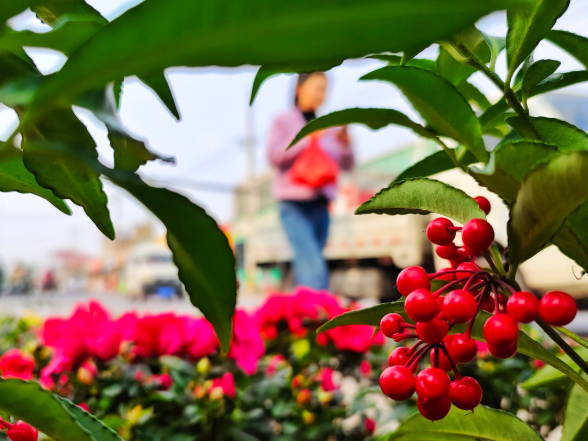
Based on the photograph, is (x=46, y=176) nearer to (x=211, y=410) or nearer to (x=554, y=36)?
(x=554, y=36)

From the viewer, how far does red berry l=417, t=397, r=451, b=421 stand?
0.46m

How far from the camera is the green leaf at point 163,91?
1.43 ft

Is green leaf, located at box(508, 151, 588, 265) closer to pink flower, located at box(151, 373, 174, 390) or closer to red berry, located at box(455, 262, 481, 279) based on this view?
red berry, located at box(455, 262, 481, 279)

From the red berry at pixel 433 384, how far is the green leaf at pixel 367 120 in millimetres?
185

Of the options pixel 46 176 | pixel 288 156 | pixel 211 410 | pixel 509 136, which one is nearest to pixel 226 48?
pixel 46 176

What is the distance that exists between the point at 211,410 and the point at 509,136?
746mm

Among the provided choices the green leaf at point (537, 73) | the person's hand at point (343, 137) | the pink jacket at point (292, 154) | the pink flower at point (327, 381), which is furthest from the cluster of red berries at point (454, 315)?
the person's hand at point (343, 137)

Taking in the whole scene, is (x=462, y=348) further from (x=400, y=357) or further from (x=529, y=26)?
(x=529, y=26)

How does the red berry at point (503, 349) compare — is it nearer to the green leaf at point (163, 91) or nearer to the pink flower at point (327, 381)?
the green leaf at point (163, 91)

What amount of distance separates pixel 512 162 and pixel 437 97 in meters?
0.09

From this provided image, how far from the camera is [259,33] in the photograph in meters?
0.24

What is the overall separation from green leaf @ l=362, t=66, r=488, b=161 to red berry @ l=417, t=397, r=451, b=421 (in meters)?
0.17

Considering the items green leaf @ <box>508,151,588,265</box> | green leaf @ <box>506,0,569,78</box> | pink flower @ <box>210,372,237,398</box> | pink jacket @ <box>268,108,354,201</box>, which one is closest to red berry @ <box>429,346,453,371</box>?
green leaf @ <box>508,151,588,265</box>

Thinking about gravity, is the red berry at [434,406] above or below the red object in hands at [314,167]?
above
